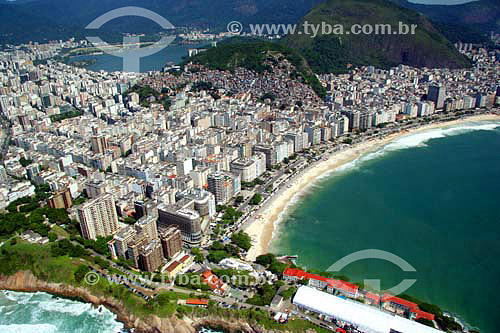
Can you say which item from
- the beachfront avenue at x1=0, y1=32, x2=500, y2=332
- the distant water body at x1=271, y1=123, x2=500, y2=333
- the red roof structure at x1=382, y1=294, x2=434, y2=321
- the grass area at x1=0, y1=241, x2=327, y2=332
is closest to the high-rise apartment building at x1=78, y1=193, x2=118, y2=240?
the beachfront avenue at x1=0, y1=32, x2=500, y2=332

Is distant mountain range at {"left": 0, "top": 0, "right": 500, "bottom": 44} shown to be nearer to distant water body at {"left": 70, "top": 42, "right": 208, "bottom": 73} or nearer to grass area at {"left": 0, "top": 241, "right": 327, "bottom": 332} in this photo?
distant water body at {"left": 70, "top": 42, "right": 208, "bottom": 73}

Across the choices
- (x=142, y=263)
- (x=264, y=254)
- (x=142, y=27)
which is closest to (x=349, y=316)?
(x=264, y=254)

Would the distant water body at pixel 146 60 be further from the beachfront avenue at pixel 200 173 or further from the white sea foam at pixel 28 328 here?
the white sea foam at pixel 28 328

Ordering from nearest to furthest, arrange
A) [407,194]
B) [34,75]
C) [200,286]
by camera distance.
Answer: [200,286], [407,194], [34,75]

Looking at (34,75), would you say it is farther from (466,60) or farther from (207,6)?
(207,6)

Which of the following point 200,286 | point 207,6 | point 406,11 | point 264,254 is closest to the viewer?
point 200,286

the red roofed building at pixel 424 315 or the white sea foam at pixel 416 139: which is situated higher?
the white sea foam at pixel 416 139

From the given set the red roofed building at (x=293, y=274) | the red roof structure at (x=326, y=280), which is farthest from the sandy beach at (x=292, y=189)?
the red roof structure at (x=326, y=280)
